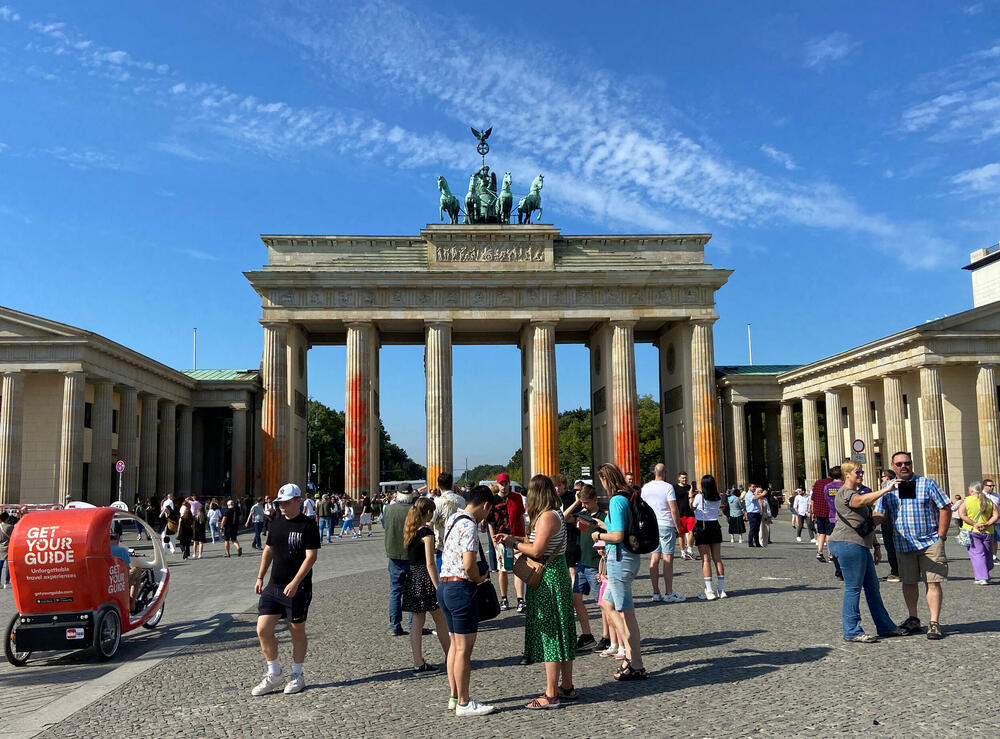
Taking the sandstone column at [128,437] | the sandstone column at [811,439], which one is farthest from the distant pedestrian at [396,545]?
the sandstone column at [811,439]

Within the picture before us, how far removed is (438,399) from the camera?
155ft

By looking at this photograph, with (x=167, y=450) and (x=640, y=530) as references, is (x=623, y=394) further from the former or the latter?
(x=640, y=530)

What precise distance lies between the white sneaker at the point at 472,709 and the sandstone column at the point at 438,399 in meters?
40.3

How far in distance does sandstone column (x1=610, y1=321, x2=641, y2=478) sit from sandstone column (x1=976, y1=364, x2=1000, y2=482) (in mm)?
17466

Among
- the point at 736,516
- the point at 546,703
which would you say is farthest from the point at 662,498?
the point at 736,516

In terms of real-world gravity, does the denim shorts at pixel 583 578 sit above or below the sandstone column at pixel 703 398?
below

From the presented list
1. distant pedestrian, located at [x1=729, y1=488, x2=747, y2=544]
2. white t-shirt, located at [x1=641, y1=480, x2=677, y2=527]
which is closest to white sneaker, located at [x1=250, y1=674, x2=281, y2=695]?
white t-shirt, located at [x1=641, y1=480, x2=677, y2=527]

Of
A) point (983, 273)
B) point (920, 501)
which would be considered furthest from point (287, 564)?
point (983, 273)

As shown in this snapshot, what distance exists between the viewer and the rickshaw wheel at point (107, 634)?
9.11 m

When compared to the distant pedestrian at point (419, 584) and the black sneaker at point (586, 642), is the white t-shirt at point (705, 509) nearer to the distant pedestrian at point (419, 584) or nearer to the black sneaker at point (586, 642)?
the black sneaker at point (586, 642)

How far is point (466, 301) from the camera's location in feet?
158

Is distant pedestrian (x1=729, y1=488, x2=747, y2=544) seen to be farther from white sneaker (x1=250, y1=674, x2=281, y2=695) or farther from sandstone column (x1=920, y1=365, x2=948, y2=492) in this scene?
white sneaker (x1=250, y1=674, x2=281, y2=695)

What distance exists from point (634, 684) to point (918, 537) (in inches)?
158

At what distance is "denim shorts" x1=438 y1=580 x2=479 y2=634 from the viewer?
6.56 metres
